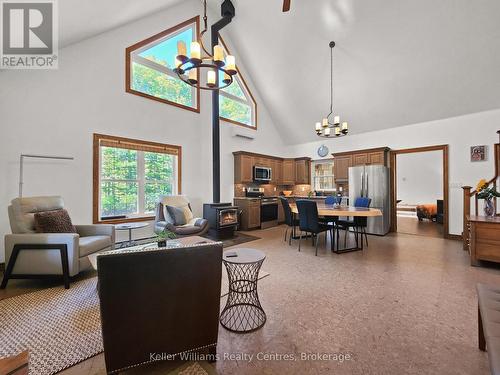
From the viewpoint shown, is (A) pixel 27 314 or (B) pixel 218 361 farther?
(A) pixel 27 314

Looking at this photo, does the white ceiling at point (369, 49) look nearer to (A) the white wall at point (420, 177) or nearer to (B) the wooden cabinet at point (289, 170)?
(B) the wooden cabinet at point (289, 170)

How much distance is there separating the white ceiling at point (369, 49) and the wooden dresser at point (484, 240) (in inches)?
115

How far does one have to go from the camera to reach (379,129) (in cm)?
574

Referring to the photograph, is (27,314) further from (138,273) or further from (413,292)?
(413,292)

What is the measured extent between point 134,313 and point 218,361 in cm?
69

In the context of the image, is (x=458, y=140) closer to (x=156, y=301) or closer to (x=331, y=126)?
(x=331, y=126)

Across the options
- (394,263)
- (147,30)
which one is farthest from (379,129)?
(147,30)

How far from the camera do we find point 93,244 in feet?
8.91

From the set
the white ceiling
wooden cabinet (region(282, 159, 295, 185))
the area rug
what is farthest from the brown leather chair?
wooden cabinet (region(282, 159, 295, 185))

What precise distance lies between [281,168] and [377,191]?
10.0 ft

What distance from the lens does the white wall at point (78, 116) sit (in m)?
3.06

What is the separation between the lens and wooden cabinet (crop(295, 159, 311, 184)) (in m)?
7.16

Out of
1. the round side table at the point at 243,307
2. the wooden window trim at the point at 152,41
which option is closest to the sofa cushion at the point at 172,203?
the wooden window trim at the point at 152,41

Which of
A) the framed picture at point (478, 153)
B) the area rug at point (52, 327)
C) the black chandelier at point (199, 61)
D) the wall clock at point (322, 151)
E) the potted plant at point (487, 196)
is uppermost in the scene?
the black chandelier at point (199, 61)
